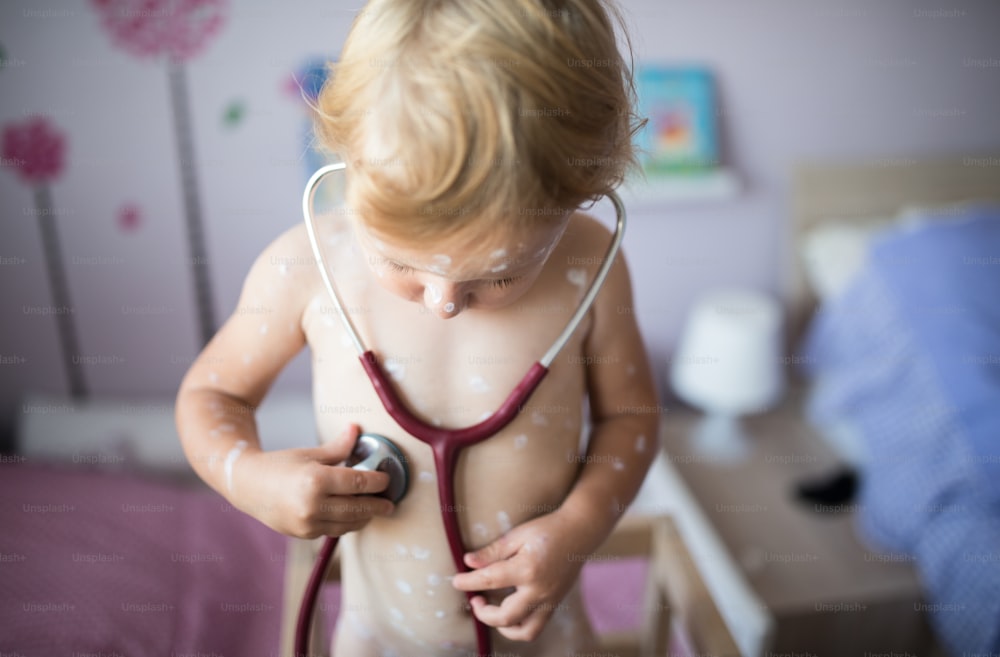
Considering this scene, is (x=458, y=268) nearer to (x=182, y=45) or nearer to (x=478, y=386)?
(x=478, y=386)

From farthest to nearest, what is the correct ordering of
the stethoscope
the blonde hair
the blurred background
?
the blurred background → the stethoscope → the blonde hair

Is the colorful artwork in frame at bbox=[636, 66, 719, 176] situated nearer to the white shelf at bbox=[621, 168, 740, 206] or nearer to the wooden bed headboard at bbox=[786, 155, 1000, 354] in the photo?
the white shelf at bbox=[621, 168, 740, 206]

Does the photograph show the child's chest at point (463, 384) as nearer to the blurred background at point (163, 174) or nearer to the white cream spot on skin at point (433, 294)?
the white cream spot on skin at point (433, 294)

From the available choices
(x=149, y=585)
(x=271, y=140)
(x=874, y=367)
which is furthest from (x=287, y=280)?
(x=874, y=367)

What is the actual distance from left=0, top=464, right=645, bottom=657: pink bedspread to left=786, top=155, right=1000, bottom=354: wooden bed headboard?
3.63ft

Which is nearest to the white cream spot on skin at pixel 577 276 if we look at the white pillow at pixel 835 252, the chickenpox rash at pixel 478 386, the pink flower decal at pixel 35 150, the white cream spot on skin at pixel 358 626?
the chickenpox rash at pixel 478 386

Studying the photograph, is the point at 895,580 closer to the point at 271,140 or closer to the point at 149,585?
the point at 149,585

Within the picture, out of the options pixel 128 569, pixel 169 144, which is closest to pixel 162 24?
pixel 169 144

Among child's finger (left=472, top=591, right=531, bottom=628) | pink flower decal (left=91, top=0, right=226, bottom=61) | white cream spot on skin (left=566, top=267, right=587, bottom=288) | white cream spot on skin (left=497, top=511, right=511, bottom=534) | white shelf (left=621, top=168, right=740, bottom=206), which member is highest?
pink flower decal (left=91, top=0, right=226, bottom=61)

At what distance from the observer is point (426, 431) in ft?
1.56

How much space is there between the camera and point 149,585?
0.83 meters

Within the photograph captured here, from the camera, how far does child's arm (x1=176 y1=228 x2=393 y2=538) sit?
45 cm

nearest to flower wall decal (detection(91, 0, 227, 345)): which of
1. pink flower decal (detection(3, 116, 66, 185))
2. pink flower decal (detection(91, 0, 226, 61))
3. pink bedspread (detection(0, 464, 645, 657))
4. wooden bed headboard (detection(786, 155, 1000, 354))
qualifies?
pink flower decal (detection(91, 0, 226, 61))

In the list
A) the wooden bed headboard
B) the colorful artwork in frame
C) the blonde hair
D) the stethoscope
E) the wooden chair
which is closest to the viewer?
the blonde hair
